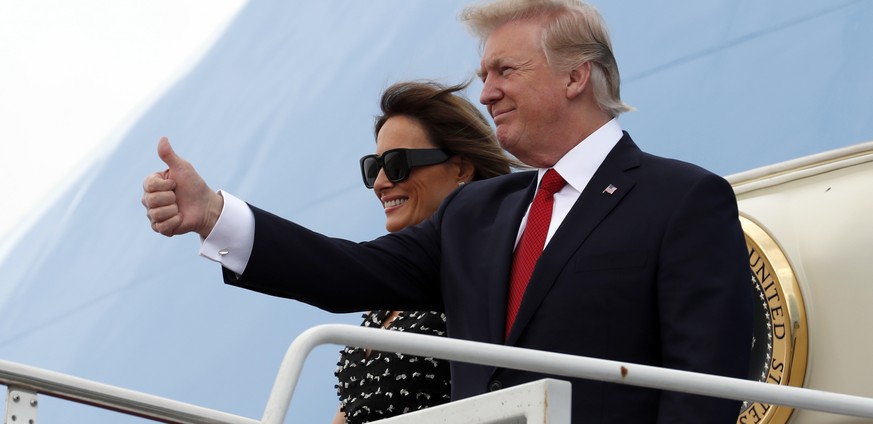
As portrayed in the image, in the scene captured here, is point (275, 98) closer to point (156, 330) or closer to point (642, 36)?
point (156, 330)

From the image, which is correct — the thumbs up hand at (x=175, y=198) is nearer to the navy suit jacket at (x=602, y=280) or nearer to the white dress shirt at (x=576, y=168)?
the navy suit jacket at (x=602, y=280)

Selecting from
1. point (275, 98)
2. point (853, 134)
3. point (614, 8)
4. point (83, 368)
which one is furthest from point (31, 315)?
point (853, 134)

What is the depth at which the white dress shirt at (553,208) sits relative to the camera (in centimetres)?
180

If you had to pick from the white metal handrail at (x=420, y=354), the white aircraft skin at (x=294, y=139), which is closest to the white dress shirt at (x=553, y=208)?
the white metal handrail at (x=420, y=354)

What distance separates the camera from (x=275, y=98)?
507 cm

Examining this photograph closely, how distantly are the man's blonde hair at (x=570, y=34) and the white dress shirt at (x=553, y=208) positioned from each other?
0.06 meters

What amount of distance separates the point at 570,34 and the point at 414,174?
0.56m

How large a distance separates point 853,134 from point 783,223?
591mm

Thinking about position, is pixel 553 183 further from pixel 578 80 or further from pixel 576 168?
pixel 578 80

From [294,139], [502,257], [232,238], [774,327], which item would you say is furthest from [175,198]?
[294,139]

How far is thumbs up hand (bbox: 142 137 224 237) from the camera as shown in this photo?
5.57 feet

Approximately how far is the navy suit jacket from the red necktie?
0.05 ft

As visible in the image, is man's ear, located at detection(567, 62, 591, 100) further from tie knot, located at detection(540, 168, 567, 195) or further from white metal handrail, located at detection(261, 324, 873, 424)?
white metal handrail, located at detection(261, 324, 873, 424)

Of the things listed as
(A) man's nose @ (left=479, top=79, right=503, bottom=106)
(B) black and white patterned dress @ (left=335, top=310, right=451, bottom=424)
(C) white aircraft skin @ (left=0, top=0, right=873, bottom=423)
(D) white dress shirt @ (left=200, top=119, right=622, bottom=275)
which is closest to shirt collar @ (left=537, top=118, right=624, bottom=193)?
(D) white dress shirt @ (left=200, top=119, right=622, bottom=275)
